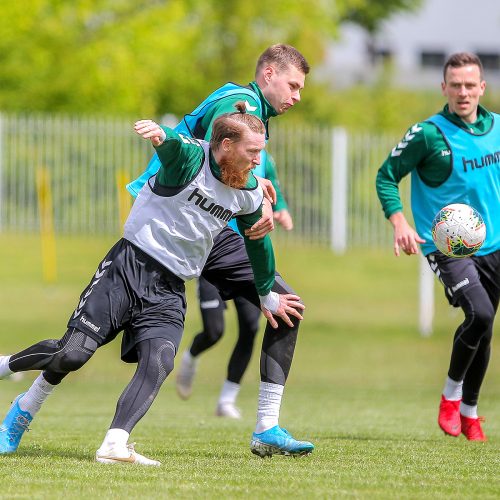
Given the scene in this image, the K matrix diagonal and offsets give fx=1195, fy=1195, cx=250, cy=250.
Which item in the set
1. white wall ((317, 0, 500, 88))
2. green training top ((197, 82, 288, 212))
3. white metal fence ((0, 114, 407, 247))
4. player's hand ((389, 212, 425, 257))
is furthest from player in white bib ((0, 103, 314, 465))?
white wall ((317, 0, 500, 88))

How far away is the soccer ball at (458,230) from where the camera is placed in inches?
305

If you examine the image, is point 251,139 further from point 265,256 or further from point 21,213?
point 21,213

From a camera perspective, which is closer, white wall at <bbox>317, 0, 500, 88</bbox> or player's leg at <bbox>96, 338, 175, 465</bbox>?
player's leg at <bbox>96, 338, 175, 465</bbox>

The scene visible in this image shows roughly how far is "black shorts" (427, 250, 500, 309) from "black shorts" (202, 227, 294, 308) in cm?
154

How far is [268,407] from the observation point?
6828 millimetres

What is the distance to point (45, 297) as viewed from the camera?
21.0m

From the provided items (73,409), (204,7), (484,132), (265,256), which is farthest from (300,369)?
(204,7)

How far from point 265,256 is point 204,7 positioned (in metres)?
26.1

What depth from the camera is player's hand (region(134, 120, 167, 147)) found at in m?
5.88

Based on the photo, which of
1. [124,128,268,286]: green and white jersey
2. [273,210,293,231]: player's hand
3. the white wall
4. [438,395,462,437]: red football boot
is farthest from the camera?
the white wall

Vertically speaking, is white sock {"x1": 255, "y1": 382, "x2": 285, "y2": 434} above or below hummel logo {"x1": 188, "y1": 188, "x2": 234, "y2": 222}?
below

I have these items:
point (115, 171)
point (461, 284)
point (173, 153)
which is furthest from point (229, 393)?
point (115, 171)

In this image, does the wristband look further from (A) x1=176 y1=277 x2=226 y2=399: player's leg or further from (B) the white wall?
(B) the white wall

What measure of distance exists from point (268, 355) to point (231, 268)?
2.39ft
